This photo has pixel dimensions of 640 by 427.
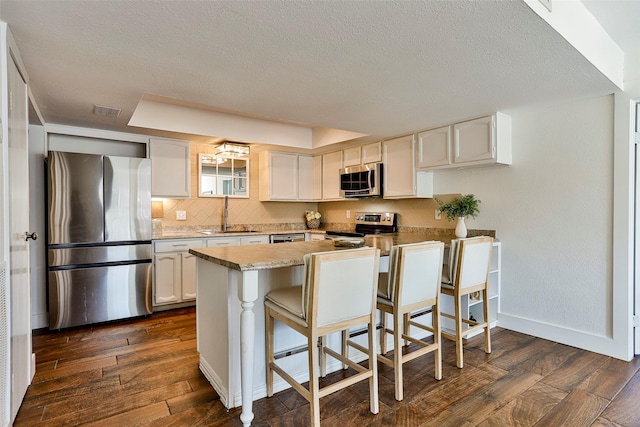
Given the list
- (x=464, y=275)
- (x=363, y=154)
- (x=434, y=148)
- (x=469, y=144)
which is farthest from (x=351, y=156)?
(x=464, y=275)

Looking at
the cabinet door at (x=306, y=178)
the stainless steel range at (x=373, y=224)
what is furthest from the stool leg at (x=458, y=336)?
the cabinet door at (x=306, y=178)

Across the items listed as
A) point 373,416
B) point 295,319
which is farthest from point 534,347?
point 295,319

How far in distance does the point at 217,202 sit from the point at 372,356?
11.7ft

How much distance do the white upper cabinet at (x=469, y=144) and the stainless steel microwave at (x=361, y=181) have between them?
0.68m

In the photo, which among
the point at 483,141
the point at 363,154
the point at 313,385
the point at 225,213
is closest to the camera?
the point at 313,385

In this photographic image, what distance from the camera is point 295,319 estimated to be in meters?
1.84

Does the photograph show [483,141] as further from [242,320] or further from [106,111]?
[106,111]

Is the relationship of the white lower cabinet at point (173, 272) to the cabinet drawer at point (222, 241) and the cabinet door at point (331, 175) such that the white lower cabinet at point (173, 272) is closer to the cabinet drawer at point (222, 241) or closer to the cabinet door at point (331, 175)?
the cabinet drawer at point (222, 241)

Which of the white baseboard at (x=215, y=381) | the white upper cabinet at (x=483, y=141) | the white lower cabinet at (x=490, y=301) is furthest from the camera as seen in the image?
the white lower cabinet at (x=490, y=301)

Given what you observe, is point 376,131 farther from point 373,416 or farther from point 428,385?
point 373,416

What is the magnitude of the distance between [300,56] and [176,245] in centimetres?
281

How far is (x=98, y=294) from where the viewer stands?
346cm

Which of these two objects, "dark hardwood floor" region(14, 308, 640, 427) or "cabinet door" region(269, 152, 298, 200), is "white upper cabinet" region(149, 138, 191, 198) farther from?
"dark hardwood floor" region(14, 308, 640, 427)

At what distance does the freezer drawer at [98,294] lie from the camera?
3305mm
